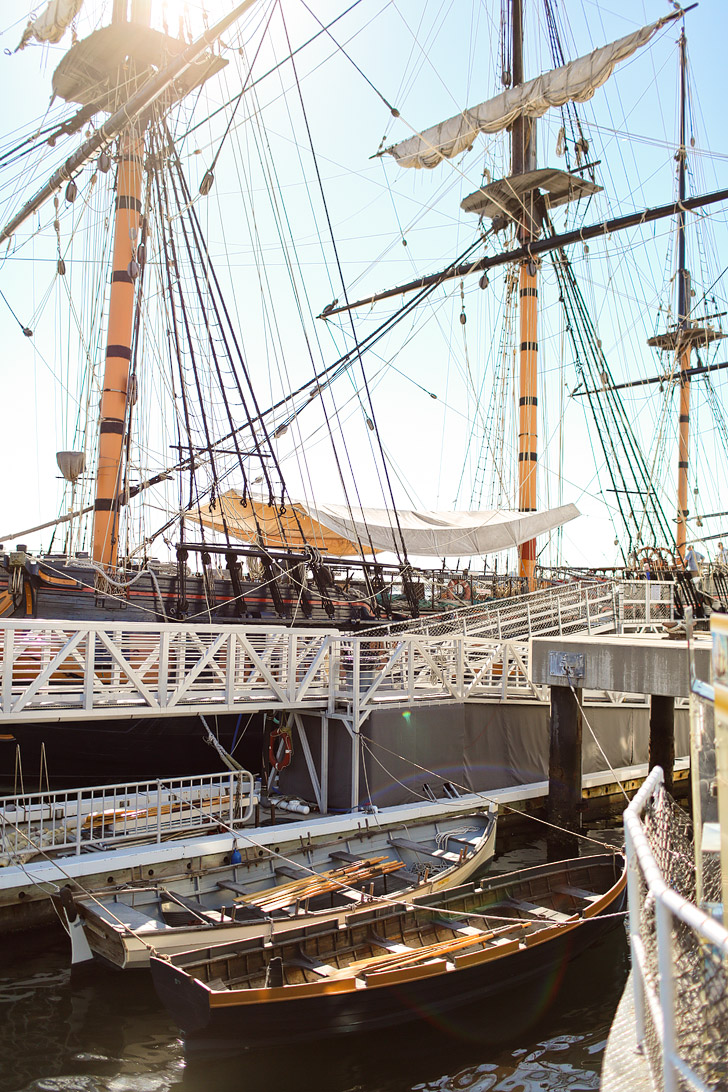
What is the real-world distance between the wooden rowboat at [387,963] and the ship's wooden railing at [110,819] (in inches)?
116

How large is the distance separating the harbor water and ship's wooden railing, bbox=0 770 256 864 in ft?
5.96

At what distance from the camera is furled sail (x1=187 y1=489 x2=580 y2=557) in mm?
23734

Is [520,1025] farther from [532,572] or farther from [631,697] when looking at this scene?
[532,572]

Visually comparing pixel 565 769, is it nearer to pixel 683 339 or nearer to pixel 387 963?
pixel 387 963

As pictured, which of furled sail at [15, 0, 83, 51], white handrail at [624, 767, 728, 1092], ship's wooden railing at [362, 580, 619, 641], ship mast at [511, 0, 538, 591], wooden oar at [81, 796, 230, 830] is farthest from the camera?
ship mast at [511, 0, 538, 591]

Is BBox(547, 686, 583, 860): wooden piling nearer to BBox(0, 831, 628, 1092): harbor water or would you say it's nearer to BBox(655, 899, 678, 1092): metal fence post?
BBox(0, 831, 628, 1092): harbor water

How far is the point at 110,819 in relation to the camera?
13414mm

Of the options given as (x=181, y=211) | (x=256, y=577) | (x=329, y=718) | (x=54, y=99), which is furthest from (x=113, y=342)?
(x=329, y=718)

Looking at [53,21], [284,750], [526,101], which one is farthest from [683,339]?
[284,750]

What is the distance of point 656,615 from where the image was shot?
25.1 meters

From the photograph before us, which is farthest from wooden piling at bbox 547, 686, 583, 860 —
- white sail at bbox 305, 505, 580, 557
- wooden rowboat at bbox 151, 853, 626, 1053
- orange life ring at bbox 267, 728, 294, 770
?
A: white sail at bbox 305, 505, 580, 557

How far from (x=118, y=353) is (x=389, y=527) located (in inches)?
343

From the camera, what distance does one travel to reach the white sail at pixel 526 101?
29.9 m

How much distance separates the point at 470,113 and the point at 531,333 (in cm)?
1073
